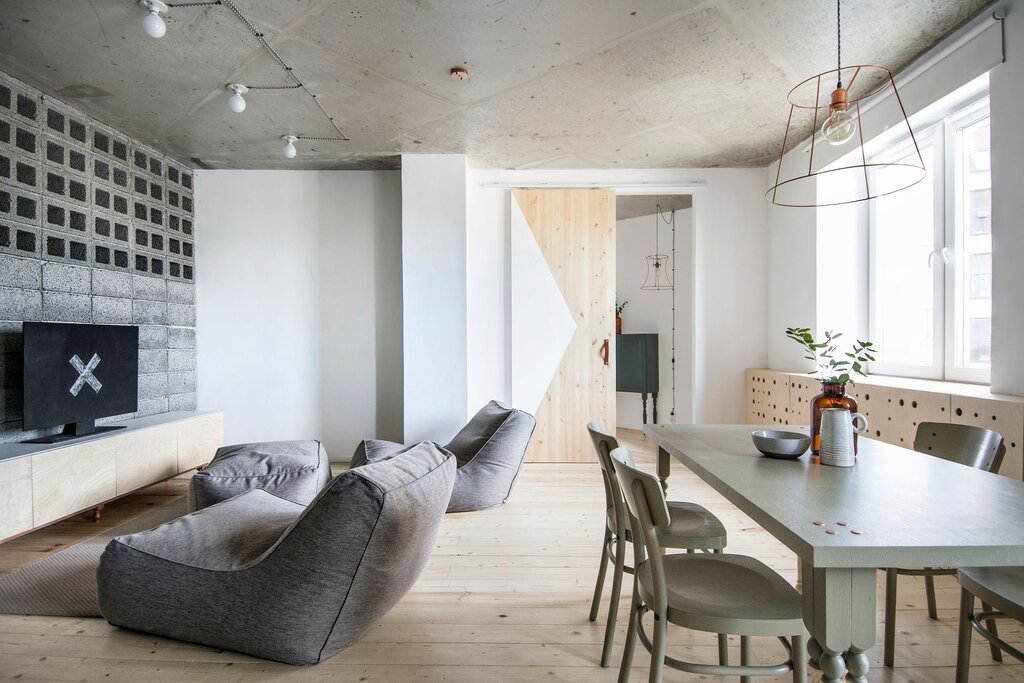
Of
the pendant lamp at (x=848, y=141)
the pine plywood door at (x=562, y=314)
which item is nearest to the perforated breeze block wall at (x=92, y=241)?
the pine plywood door at (x=562, y=314)

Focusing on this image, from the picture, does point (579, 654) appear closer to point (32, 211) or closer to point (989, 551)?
point (989, 551)

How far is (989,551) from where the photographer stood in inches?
37.9

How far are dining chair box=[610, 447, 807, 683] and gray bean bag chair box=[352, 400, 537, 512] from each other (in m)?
2.08

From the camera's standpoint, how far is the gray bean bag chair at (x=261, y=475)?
2.75 metres

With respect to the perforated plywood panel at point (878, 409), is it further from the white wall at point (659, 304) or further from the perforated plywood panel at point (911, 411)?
the white wall at point (659, 304)

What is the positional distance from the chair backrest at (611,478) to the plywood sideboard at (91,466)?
2850 mm

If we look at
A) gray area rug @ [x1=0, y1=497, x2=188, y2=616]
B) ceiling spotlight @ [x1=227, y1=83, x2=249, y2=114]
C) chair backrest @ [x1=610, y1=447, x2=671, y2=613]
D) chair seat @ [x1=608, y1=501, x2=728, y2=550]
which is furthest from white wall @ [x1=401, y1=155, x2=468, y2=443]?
chair backrest @ [x1=610, y1=447, x2=671, y2=613]

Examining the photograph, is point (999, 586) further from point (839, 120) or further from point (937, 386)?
point (937, 386)

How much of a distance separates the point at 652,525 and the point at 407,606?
1384 mm

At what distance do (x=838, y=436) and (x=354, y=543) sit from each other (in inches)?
59.4

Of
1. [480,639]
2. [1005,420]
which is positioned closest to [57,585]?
[480,639]

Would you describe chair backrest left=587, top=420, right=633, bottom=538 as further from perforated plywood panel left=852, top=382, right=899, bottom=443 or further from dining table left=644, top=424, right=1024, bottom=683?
perforated plywood panel left=852, top=382, right=899, bottom=443

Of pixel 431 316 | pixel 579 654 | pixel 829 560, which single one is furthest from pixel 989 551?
pixel 431 316

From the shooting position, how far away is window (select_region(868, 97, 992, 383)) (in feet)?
9.93
